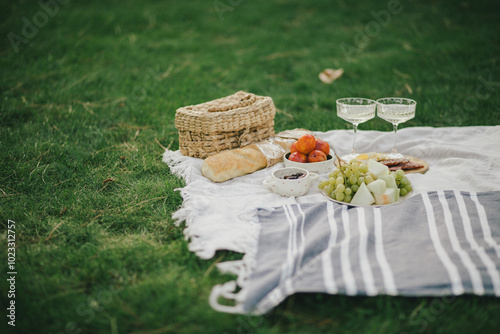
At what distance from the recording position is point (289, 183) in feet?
10.1

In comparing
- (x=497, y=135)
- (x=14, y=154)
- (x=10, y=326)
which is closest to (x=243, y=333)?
(x=10, y=326)

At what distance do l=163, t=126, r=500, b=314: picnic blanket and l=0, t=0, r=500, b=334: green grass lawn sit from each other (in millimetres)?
89

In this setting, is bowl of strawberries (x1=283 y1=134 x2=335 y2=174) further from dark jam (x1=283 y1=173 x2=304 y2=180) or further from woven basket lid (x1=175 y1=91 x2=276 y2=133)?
woven basket lid (x1=175 y1=91 x2=276 y2=133)

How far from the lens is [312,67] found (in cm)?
641

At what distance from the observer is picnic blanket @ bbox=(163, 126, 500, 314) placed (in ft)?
6.80

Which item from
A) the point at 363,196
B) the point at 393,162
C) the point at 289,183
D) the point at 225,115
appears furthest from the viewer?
the point at 225,115

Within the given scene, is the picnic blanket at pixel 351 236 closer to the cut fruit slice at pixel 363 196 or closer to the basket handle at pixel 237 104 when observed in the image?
the cut fruit slice at pixel 363 196

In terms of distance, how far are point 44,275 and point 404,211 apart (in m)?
2.28

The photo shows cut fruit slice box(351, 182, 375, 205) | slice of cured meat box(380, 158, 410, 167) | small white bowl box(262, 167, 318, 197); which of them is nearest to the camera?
cut fruit slice box(351, 182, 375, 205)

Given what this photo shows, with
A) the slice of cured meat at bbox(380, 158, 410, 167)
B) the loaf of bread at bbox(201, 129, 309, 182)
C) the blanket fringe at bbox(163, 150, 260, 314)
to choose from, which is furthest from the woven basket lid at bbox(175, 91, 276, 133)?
the slice of cured meat at bbox(380, 158, 410, 167)

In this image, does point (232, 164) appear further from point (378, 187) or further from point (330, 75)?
point (330, 75)

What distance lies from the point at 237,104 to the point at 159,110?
156 centimetres

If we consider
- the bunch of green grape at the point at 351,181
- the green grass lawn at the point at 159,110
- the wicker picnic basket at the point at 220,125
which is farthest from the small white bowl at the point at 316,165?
the green grass lawn at the point at 159,110

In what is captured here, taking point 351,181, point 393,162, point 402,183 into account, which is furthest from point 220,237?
point 393,162
